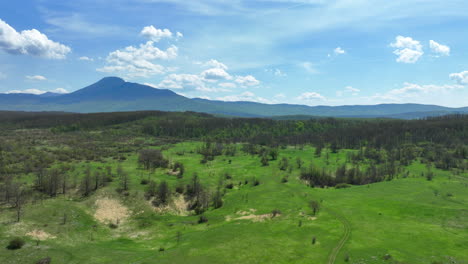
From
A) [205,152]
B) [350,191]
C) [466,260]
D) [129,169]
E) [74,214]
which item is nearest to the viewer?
[466,260]

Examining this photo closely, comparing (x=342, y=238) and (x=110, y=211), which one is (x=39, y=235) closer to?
(x=110, y=211)

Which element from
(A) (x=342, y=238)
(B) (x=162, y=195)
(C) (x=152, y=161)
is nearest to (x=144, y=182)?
(B) (x=162, y=195)

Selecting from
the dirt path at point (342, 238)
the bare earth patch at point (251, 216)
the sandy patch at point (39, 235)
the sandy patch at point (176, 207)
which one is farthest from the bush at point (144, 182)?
the dirt path at point (342, 238)

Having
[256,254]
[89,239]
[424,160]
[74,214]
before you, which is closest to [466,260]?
[256,254]

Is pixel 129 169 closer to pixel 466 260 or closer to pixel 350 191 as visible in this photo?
pixel 350 191

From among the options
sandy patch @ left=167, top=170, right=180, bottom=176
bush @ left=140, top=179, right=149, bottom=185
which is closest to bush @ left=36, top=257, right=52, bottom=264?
bush @ left=140, top=179, right=149, bottom=185

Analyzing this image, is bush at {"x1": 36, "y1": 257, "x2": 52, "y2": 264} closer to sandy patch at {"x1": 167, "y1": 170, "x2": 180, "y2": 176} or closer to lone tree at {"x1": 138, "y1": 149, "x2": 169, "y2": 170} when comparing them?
sandy patch at {"x1": 167, "y1": 170, "x2": 180, "y2": 176}
